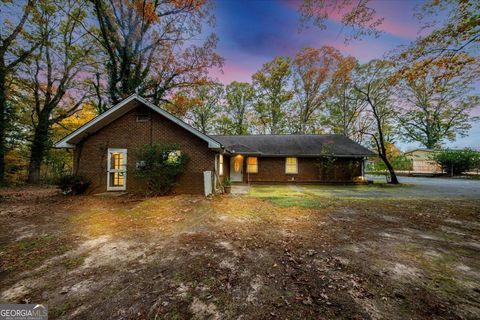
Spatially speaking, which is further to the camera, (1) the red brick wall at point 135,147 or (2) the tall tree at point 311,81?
(2) the tall tree at point 311,81

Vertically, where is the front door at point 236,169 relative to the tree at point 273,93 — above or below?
below

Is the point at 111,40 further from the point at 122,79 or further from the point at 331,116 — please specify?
the point at 331,116

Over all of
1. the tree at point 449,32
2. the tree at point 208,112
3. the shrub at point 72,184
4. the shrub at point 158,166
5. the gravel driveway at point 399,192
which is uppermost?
the tree at point 208,112

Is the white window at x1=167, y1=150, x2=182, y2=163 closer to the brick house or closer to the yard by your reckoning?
the brick house

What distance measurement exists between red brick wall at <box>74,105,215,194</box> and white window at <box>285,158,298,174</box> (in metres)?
8.62

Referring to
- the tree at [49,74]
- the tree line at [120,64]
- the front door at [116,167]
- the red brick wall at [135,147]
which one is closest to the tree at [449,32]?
the tree line at [120,64]

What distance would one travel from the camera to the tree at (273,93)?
83.5 feet

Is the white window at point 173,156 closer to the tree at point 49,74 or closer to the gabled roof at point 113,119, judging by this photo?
the gabled roof at point 113,119

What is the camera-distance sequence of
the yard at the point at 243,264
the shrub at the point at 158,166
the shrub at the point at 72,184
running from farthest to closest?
1. the shrub at the point at 72,184
2. the shrub at the point at 158,166
3. the yard at the point at 243,264

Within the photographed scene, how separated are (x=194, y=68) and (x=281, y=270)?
52.2 feet

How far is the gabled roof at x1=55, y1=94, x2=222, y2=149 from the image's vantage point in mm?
9203

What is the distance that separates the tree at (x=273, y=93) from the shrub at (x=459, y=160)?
19836 mm

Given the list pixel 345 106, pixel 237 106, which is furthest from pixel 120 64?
pixel 345 106

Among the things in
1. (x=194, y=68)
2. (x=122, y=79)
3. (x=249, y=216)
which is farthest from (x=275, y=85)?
(x=249, y=216)
